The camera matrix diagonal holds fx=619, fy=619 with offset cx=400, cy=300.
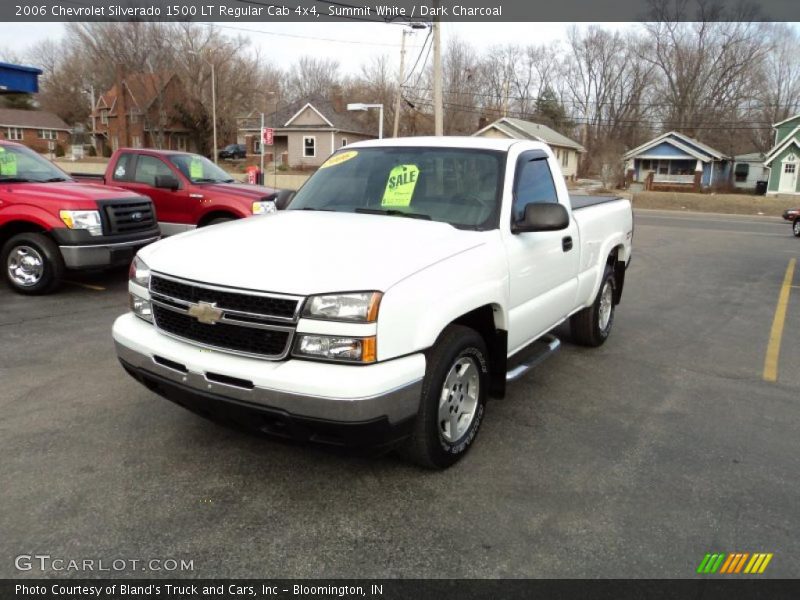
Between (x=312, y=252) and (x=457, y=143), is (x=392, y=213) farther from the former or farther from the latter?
(x=312, y=252)

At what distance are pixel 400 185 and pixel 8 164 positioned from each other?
249 inches

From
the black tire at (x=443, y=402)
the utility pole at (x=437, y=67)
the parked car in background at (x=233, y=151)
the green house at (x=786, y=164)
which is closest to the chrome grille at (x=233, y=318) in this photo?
A: the black tire at (x=443, y=402)

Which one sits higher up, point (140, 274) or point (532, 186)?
point (532, 186)

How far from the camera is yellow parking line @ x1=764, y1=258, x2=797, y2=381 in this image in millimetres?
5766

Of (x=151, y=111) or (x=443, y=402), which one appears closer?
(x=443, y=402)

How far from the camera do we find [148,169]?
10703mm

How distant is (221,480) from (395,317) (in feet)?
4.73

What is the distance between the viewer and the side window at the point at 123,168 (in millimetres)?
10664

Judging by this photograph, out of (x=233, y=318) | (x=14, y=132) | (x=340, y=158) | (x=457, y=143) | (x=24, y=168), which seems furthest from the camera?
(x=14, y=132)

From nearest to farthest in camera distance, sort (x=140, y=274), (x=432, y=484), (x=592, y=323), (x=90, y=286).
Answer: (x=432, y=484) → (x=140, y=274) → (x=592, y=323) → (x=90, y=286)

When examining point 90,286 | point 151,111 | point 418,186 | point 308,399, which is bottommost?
point 90,286

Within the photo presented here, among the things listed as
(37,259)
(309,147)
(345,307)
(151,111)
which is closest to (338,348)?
(345,307)

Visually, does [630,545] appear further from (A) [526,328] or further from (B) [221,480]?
(B) [221,480]
